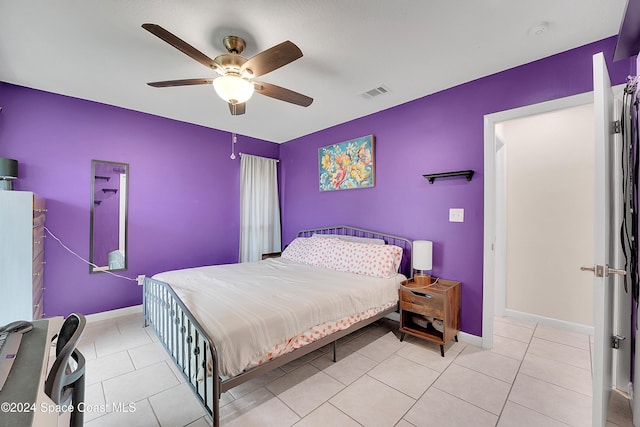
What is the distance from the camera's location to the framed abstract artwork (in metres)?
3.58

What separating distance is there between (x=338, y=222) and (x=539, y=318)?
107 inches

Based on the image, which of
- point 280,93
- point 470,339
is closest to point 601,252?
point 470,339

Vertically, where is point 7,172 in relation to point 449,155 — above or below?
below

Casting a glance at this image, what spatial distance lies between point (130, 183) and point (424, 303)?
3771 mm

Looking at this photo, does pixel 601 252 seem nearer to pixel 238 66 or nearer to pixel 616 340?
pixel 616 340

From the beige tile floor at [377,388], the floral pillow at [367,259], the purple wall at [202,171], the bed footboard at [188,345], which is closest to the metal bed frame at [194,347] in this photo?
the bed footboard at [188,345]

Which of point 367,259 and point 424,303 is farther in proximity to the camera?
point 367,259

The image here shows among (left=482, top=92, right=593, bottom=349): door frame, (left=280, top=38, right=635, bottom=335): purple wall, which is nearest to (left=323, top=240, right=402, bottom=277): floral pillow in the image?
(left=280, top=38, right=635, bottom=335): purple wall

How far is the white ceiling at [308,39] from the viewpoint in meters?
1.72

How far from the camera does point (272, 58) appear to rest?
5.73ft

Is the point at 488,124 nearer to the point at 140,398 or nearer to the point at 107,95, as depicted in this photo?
the point at 140,398

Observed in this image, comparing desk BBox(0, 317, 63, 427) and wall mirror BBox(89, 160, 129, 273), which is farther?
wall mirror BBox(89, 160, 129, 273)

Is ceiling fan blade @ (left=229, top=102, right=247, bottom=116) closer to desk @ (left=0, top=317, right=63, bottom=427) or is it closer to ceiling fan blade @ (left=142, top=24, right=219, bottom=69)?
ceiling fan blade @ (left=142, top=24, right=219, bottom=69)

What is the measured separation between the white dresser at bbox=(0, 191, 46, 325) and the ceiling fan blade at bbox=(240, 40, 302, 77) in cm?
208
